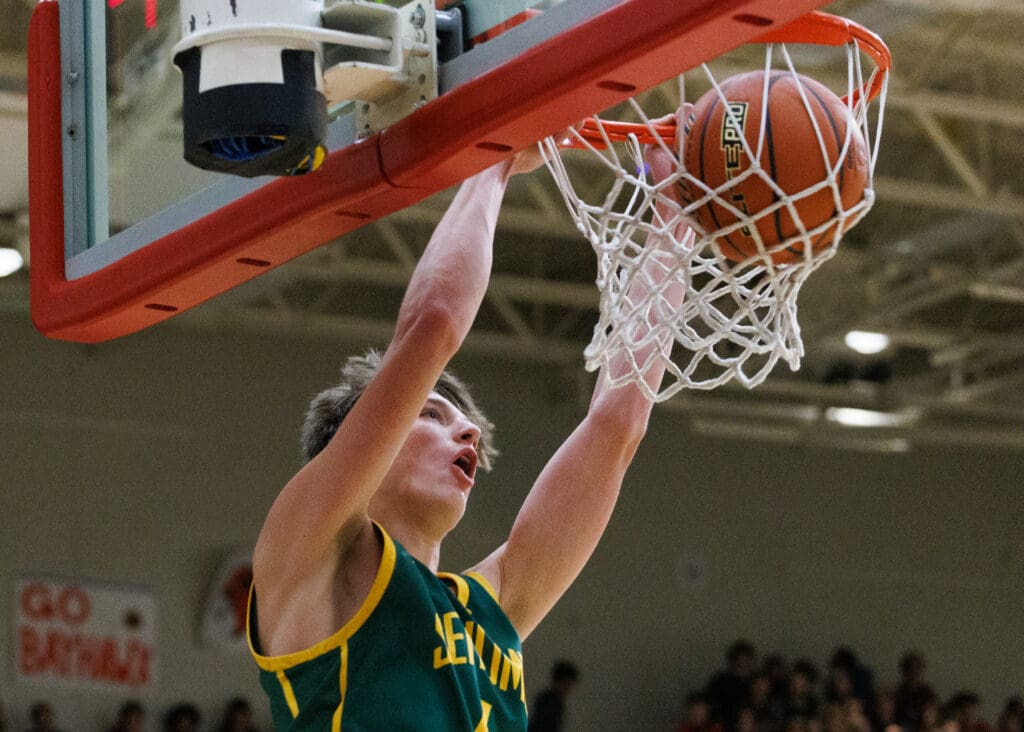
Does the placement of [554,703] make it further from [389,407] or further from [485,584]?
[389,407]

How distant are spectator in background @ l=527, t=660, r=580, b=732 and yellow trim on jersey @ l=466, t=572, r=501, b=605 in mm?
7575

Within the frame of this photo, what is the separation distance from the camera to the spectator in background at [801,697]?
11.1 metres

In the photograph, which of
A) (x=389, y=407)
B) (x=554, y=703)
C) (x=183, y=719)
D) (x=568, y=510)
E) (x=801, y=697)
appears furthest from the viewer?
(x=801, y=697)

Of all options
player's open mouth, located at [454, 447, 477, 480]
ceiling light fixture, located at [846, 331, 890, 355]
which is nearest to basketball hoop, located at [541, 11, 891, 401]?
player's open mouth, located at [454, 447, 477, 480]

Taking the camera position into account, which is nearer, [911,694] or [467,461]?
[467,461]

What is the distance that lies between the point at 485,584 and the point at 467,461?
225 mm

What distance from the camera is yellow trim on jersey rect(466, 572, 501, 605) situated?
2893 mm

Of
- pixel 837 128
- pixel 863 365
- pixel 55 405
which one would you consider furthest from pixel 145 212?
pixel 863 365

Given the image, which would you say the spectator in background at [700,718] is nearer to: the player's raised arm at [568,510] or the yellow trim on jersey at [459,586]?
the player's raised arm at [568,510]

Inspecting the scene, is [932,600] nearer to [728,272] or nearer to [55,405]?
[55,405]

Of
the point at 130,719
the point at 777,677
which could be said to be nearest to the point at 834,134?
the point at 130,719

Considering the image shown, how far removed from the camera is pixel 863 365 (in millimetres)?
12523

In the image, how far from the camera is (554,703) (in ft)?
34.1

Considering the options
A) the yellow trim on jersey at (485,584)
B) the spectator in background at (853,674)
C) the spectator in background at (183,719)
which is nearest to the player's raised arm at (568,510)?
the yellow trim on jersey at (485,584)
